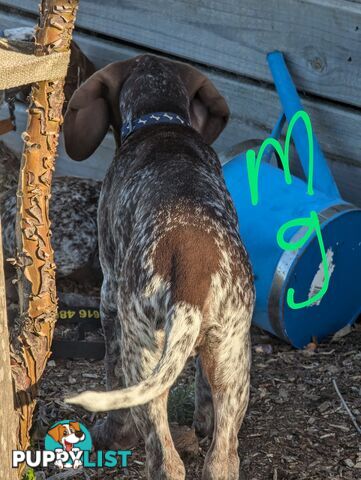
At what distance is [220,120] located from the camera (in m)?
4.66

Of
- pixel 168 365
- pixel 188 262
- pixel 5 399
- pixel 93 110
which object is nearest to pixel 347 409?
pixel 188 262

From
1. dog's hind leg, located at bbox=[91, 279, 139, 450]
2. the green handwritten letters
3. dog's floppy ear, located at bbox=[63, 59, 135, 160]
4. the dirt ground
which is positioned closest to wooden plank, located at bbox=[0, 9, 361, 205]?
the green handwritten letters

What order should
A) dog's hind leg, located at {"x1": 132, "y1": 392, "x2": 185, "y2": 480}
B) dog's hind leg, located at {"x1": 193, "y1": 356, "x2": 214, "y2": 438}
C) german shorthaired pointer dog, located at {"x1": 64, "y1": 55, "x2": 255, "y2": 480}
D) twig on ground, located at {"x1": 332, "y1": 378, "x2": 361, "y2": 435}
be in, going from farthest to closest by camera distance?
twig on ground, located at {"x1": 332, "y1": 378, "x2": 361, "y2": 435}, dog's hind leg, located at {"x1": 193, "y1": 356, "x2": 214, "y2": 438}, dog's hind leg, located at {"x1": 132, "y1": 392, "x2": 185, "y2": 480}, german shorthaired pointer dog, located at {"x1": 64, "y1": 55, "x2": 255, "y2": 480}

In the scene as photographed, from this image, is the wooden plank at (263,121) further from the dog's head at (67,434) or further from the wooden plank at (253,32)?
the dog's head at (67,434)

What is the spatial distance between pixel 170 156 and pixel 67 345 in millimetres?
1172

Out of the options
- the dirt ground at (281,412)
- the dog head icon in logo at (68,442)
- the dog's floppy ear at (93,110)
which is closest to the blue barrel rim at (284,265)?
the dirt ground at (281,412)

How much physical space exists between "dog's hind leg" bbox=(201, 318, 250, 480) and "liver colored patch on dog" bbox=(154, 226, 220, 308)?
0.20 m

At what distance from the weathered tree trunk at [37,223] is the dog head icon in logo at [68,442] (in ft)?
0.93

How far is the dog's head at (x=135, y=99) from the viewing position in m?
4.36

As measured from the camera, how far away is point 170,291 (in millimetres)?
3158

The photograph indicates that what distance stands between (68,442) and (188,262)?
3.32 feet

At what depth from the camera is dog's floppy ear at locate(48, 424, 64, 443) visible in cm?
380

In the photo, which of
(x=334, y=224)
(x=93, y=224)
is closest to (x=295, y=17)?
(x=334, y=224)

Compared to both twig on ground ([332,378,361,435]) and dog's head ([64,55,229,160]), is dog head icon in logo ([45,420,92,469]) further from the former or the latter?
dog's head ([64,55,229,160])
